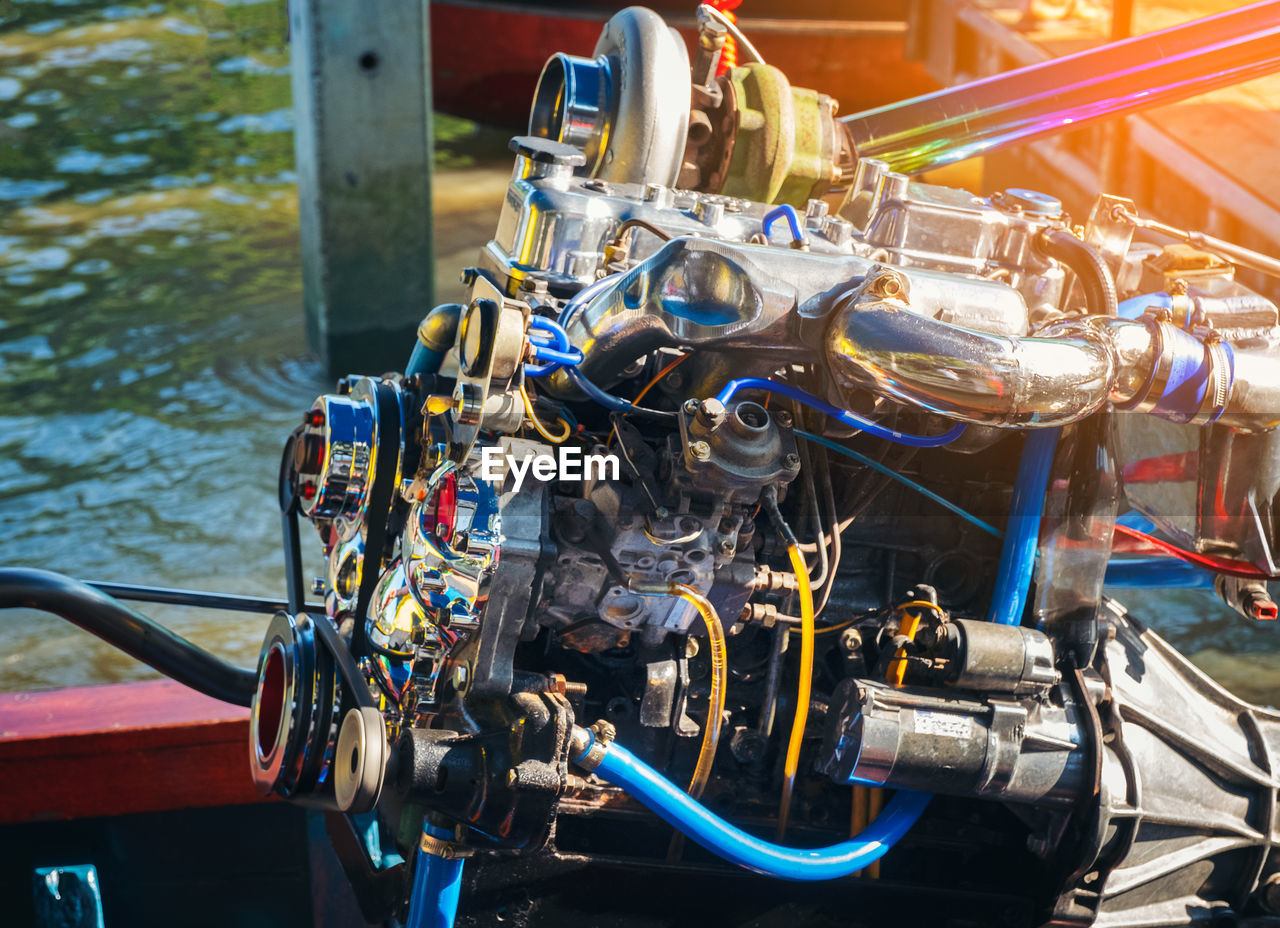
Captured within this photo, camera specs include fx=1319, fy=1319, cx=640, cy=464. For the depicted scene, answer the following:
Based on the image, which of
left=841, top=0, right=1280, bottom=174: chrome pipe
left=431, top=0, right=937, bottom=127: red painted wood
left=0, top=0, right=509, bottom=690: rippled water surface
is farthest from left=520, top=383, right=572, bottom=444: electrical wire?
left=431, top=0, right=937, bottom=127: red painted wood

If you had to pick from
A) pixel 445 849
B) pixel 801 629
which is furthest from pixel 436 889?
pixel 801 629

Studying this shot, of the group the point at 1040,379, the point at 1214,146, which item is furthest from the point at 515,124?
the point at 1040,379

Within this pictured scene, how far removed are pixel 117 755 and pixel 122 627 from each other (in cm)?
39

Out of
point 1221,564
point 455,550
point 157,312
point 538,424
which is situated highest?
point 538,424

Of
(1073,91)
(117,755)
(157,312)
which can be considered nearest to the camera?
(1073,91)

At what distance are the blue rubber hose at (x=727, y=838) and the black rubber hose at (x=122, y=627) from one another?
642 mm

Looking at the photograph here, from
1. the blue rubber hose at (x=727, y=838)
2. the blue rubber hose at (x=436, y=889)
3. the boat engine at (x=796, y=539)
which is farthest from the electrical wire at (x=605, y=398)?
the blue rubber hose at (x=436, y=889)

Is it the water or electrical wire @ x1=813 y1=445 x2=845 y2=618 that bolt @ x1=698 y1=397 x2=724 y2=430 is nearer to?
electrical wire @ x1=813 y1=445 x2=845 y2=618

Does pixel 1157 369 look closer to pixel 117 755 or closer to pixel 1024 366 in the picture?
pixel 1024 366

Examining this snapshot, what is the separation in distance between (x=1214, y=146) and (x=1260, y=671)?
2110 millimetres

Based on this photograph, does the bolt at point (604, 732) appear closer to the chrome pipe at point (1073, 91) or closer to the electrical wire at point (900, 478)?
the electrical wire at point (900, 478)

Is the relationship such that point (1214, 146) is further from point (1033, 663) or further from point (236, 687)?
point (236, 687)

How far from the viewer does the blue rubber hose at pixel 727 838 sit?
1518 millimetres

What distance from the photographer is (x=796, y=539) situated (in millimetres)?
1636
